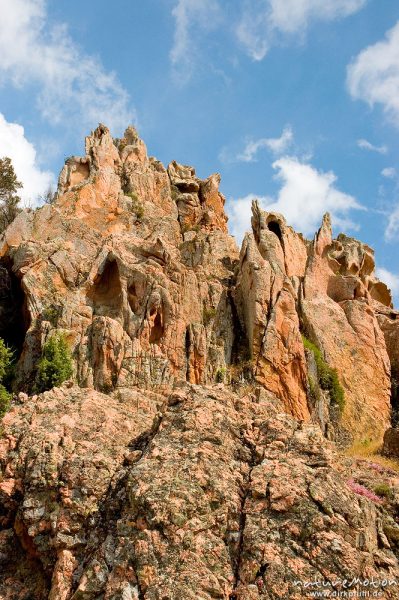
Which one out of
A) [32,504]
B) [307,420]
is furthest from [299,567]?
[307,420]

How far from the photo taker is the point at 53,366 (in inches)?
1165

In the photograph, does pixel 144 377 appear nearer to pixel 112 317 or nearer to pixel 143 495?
pixel 112 317

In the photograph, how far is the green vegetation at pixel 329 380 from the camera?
1538 inches

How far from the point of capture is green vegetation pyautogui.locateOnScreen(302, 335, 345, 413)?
39062 millimetres

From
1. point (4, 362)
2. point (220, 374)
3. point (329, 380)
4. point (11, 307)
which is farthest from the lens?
point (11, 307)

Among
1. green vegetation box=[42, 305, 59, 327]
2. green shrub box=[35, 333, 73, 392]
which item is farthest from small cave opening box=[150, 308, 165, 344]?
green vegetation box=[42, 305, 59, 327]

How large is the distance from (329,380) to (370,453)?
303 inches

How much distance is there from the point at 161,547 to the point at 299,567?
3308mm

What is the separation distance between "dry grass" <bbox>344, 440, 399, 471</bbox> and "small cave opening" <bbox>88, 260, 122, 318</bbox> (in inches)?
698

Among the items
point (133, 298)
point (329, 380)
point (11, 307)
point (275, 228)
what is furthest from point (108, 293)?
point (275, 228)

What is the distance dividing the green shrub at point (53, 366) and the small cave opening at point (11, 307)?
897 centimetres

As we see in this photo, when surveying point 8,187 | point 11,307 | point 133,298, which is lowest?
point 11,307

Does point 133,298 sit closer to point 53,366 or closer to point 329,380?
point 53,366

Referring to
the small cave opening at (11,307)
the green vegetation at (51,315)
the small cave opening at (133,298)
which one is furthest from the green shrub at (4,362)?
the small cave opening at (133,298)
